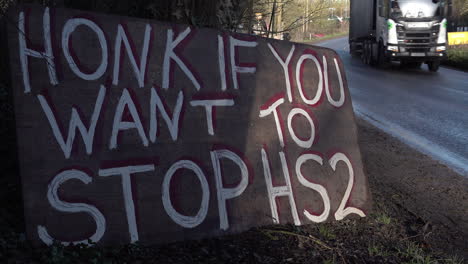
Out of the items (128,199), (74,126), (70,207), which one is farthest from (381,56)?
(70,207)

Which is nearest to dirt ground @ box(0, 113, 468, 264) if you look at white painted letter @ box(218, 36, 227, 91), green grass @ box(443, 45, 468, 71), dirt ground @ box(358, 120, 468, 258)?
dirt ground @ box(358, 120, 468, 258)

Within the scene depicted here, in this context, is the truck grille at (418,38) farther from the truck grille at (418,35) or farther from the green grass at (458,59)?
the green grass at (458,59)

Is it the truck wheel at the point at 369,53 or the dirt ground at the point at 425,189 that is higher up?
the truck wheel at the point at 369,53

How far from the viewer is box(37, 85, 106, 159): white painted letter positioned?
139 inches

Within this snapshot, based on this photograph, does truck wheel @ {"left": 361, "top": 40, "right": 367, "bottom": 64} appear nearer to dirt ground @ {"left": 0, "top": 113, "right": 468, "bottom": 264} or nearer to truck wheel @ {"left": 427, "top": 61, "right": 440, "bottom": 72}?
truck wheel @ {"left": 427, "top": 61, "right": 440, "bottom": 72}

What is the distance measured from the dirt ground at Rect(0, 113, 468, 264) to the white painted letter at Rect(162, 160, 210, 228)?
14 cm

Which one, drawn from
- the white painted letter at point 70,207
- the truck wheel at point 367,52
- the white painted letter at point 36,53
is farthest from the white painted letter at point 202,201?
the truck wheel at point 367,52

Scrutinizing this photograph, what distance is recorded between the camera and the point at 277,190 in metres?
4.18

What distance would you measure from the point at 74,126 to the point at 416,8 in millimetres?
19102

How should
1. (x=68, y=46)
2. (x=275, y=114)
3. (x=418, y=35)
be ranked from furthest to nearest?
(x=418, y=35), (x=275, y=114), (x=68, y=46)

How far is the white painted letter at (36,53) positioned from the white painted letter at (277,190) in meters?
1.48

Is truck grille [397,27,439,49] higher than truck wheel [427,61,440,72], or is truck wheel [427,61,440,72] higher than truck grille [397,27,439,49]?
truck grille [397,27,439,49]

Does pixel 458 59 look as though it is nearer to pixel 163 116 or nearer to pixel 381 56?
pixel 381 56

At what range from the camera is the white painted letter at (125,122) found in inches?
146
